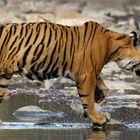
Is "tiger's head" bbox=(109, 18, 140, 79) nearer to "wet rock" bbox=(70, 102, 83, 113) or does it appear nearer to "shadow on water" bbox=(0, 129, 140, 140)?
"wet rock" bbox=(70, 102, 83, 113)

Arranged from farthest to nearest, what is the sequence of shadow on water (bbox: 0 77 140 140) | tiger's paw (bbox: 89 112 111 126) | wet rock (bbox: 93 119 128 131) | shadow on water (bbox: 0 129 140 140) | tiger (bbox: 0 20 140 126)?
tiger (bbox: 0 20 140 126) < tiger's paw (bbox: 89 112 111 126) < wet rock (bbox: 93 119 128 131) < shadow on water (bbox: 0 77 140 140) < shadow on water (bbox: 0 129 140 140)

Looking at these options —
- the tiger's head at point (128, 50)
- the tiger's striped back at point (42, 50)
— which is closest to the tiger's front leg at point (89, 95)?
the tiger's striped back at point (42, 50)

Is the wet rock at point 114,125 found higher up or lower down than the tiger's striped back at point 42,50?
lower down

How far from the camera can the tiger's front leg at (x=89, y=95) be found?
8.34 meters

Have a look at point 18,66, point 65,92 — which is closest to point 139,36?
point 18,66

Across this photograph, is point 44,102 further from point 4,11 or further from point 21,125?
point 4,11

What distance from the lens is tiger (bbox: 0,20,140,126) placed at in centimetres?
841

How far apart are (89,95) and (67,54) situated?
21.6 inches

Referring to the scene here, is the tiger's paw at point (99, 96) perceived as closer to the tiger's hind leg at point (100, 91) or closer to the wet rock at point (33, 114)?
the tiger's hind leg at point (100, 91)

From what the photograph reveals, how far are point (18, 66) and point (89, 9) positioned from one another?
32.1ft

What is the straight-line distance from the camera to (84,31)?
8.74 m

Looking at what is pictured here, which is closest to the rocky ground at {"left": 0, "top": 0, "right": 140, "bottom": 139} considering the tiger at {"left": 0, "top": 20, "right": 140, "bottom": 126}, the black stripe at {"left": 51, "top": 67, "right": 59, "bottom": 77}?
the tiger at {"left": 0, "top": 20, "right": 140, "bottom": 126}

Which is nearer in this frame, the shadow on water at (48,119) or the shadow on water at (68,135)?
the shadow on water at (68,135)

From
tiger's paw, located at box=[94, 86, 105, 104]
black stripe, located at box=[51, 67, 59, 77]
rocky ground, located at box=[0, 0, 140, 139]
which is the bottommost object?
rocky ground, located at box=[0, 0, 140, 139]
